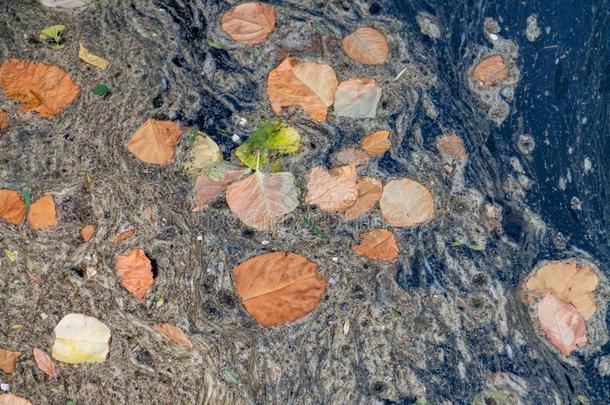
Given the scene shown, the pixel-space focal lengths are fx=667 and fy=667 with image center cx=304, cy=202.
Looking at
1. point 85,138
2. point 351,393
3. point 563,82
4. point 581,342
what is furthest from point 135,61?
point 581,342

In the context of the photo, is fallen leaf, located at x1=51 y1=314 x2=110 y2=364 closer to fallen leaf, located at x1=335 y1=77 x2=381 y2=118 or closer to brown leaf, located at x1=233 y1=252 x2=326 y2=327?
brown leaf, located at x1=233 y1=252 x2=326 y2=327

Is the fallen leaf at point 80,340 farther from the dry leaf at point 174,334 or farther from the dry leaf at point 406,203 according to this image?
the dry leaf at point 406,203

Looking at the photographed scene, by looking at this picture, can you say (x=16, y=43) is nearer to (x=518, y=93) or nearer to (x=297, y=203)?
(x=297, y=203)

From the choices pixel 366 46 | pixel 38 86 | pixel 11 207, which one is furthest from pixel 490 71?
pixel 11 207

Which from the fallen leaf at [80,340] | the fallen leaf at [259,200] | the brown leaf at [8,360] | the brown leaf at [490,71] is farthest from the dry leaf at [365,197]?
the brown leaf at [8,360]

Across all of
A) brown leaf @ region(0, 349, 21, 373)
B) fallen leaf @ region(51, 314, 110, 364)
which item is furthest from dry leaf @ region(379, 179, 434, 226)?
brown leaf @ region(0, 349, 21, 373)
